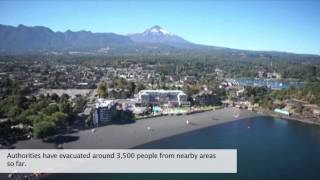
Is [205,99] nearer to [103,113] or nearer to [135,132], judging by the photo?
[103,113]

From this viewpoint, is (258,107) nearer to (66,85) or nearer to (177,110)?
(177,110)

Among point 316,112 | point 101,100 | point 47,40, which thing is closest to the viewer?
point 101,100

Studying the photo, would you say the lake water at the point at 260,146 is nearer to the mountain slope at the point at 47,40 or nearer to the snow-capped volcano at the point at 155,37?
the mountain slope at the point at 47,40

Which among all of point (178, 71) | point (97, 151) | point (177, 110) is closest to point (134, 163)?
point (97, 151)

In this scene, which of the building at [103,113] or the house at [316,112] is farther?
the house at [316,112]

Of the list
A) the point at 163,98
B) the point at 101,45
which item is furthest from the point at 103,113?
the point at 101,45
